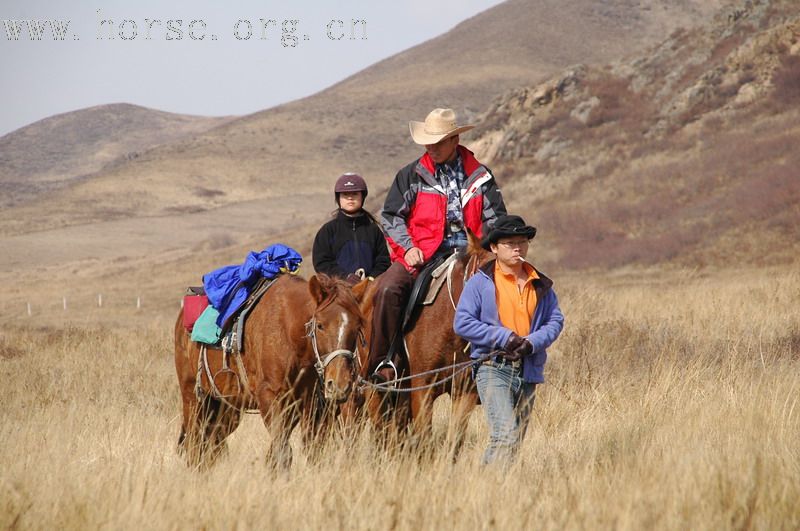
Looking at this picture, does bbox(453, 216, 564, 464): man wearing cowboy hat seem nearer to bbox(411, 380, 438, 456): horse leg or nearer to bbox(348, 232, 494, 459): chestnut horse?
bbox(348, 232, 494, 459): chestnut horse

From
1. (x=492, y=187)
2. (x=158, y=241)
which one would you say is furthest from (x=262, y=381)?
(x=158, y=241)

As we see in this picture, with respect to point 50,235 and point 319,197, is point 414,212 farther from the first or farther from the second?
point 319,197

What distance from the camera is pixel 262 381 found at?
7.31m

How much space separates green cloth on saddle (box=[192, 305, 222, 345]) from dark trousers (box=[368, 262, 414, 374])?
1.29 metres

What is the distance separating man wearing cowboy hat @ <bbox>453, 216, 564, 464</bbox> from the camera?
6195 millimetres

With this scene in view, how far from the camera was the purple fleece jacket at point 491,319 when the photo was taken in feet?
20.3

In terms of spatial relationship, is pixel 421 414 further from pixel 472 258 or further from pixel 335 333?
pixel 472 258

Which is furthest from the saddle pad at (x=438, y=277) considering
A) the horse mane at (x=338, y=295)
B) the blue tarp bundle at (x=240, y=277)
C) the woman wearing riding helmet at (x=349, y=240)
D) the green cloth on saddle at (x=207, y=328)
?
the green cloth on saddle at (x=207, y=328)

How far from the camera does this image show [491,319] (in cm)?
629

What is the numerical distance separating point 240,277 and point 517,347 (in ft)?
9.06

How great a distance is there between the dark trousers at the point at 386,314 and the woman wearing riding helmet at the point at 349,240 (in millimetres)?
951

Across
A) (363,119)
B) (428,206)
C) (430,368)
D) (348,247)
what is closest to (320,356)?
(430,368)

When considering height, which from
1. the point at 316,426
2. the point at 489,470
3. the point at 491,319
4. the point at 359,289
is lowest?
the point at 316,426

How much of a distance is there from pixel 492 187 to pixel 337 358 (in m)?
2.19
